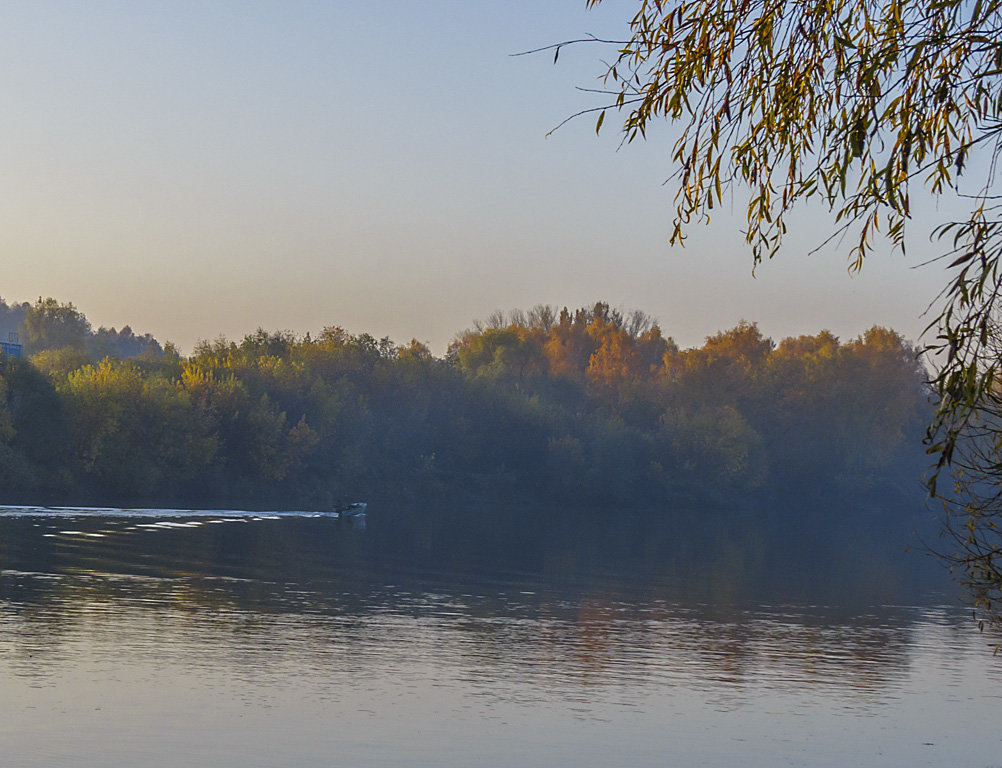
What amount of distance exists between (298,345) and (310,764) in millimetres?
114625

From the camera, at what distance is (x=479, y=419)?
131250mm

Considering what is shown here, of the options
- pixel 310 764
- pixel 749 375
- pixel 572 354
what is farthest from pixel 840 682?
pixel 572 354

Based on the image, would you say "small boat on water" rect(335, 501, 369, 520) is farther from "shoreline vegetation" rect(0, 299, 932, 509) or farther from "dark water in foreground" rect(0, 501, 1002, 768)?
"dark water in foreground" rect(0, 501, 1002, 768)

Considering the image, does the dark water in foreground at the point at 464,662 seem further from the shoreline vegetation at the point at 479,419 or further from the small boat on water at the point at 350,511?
the shoreline vegetation at the point at 479,419

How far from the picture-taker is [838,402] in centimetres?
15100

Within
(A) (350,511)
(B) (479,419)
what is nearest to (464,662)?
(A) (350,511)

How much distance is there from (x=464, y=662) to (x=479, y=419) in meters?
99.1

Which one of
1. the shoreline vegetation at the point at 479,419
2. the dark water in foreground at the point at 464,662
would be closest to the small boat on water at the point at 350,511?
the shoreline vegetation at the point at 479,419

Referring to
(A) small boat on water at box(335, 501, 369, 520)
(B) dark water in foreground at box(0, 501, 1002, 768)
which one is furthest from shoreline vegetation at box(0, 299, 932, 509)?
(B) dark water in foreground at box(0, 501, 1002, 768)

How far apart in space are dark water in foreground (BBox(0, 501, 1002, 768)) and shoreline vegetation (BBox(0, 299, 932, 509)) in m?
35.1

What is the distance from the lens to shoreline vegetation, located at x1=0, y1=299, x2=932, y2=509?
98.8m

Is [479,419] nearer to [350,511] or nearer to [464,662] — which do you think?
[350,511]

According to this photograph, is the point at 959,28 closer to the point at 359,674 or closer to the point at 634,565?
the point at 359,674

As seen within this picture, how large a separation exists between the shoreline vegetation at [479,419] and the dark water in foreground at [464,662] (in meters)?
35.1
